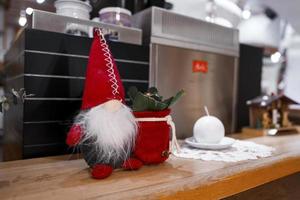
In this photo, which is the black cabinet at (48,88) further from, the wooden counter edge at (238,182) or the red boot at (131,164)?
the wooden counter edge at (238,182)

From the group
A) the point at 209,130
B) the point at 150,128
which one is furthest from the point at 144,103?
the point at 209,130

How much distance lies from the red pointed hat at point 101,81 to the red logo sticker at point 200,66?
0.64 meters

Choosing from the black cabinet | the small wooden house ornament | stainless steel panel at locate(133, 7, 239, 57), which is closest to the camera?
the black cabinet

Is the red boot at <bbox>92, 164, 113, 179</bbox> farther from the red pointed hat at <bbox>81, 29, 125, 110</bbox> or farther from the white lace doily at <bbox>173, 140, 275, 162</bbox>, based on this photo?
the white lace doily at <bbox>173, 140, 275, 162</bbox>

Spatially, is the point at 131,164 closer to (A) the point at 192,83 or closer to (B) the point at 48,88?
(B) the point at 48,88

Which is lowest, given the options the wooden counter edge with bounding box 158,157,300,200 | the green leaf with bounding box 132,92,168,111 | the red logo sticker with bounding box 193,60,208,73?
the wooden counter edge with bounding box 158,157,300,200

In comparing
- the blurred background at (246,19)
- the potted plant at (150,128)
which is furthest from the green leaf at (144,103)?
the blurred background at (246,19)

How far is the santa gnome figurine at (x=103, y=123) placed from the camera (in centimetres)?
60

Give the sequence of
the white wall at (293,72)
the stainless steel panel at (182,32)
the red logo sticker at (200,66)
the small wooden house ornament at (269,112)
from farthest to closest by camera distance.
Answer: the white wall at (293,72) < the small wooden house ornament at (269,112) < the red logo sticker at (200,66) < the stainless steel panel at (182,32)

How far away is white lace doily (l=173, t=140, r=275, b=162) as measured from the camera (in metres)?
0.79

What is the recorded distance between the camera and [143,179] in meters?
0.59

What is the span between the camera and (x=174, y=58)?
44.8 inches

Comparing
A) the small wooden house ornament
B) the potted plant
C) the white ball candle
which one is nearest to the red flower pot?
the potted plant

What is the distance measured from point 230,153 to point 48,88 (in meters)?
0.63
